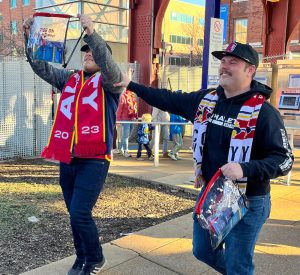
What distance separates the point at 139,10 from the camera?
1175 cm

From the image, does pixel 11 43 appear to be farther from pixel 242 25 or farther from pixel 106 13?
pixel 242 25

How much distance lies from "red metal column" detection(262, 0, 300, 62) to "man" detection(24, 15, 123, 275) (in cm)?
1036

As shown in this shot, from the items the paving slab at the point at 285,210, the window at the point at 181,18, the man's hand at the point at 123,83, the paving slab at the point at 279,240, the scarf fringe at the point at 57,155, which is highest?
the window at the point at 181,18

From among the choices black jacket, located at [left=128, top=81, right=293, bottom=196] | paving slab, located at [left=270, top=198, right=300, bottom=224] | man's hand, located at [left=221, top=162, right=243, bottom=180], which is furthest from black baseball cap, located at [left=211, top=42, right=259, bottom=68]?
paving slab, located at [left=270, top=198, right=300, bottom=224]

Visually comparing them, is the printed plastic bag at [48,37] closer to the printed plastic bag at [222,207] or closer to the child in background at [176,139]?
the printed plastic bag at [222,207]

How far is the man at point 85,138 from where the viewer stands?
312 centimetres

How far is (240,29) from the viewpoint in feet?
103

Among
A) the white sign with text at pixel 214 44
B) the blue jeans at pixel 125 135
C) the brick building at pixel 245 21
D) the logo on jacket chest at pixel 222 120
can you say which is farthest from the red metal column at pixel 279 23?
the brick building at pixel 245 21

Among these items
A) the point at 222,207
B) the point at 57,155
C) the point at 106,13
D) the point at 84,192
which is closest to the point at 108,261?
the point at 84,192

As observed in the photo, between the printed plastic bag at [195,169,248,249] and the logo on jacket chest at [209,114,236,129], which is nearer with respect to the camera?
the printed plastic bag at [195,169,248,249]

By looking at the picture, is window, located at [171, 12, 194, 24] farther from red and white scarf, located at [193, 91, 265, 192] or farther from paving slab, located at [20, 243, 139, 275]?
red and white scarf, located at [193, 91, 265, 192]

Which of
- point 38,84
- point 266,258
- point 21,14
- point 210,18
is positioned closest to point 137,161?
point 38,84

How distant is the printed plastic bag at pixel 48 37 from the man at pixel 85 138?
0.39 meters

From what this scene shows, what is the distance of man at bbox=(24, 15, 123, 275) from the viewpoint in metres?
3.12
